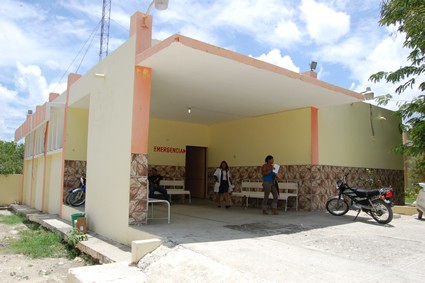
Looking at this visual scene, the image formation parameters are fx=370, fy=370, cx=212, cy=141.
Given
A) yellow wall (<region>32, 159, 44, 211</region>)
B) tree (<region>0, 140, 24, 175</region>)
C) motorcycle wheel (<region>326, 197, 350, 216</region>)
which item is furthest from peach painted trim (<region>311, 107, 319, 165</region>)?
tree (<region>0, 140, 24, 175</region>)

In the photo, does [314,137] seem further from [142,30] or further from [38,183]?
[38,183]

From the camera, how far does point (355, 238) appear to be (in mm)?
6430

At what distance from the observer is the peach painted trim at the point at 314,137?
10.4 m

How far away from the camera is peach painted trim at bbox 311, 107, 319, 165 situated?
10375 millimetres

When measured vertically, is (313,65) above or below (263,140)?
above

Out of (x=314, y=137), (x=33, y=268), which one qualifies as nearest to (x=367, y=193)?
(x=314, y=137)

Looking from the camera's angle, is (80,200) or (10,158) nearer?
(80,200)

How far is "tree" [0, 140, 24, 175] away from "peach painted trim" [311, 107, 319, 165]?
56.5 feet

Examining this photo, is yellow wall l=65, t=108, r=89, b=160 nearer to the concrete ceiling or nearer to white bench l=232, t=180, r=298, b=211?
the concrete ceiling

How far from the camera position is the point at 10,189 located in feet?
64.4

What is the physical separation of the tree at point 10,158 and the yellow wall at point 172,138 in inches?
449

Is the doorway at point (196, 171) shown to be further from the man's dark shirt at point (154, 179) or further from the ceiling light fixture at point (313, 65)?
the ceiling light fixture at point (313, 65)

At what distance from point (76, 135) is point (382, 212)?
8592 mm

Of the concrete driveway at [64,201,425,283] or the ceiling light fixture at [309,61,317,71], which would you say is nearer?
the concrete driveway at [64,201,425,283]
